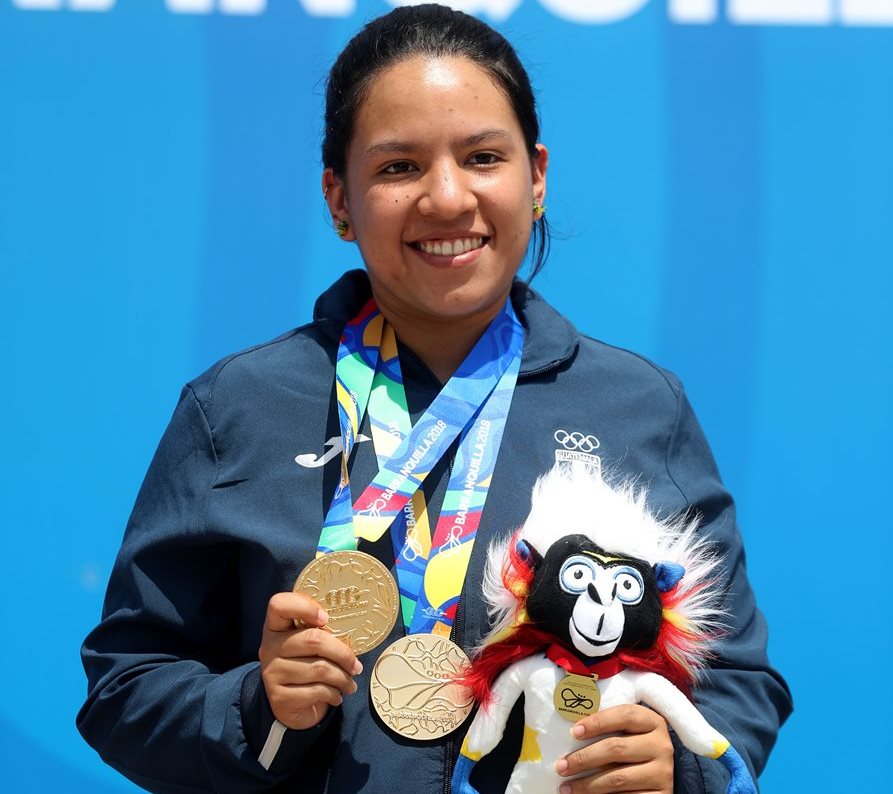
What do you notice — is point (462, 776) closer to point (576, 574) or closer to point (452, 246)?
point (576, 574)

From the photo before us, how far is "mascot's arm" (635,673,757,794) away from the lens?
4.32 ft

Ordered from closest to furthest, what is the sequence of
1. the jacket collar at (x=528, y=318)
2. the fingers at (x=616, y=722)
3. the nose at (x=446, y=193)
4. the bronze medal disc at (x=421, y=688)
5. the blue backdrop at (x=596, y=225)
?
the fingers at (x=616, y=722)
the bronze medal disc at (x=421, y=688)
the nose at (x=446, y=193)
the jacket collar at (x=528, y=318)
the blue backdrop at (x=596, y=225)

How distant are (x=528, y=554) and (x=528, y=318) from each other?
435 millimetres

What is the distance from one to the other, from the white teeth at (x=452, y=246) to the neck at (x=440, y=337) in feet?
0.40

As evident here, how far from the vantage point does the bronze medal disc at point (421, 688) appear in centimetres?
138

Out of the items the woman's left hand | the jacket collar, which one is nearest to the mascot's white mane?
the woman's left hand

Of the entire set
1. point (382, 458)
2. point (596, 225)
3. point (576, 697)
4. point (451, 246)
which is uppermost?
point (596, 225)

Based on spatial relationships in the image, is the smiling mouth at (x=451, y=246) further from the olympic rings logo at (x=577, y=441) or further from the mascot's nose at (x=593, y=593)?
the mascot's nose at (x=593, y=593)

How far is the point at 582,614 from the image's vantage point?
4.23ft

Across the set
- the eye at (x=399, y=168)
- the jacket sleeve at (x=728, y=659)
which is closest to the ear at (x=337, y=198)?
the eye at (x=399, y=168)

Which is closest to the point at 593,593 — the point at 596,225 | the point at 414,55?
the point at 414,55

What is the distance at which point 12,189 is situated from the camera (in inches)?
93.1

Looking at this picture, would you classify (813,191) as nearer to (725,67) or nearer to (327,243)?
(725,67)

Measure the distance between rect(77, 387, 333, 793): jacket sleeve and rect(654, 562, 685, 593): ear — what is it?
411mm
